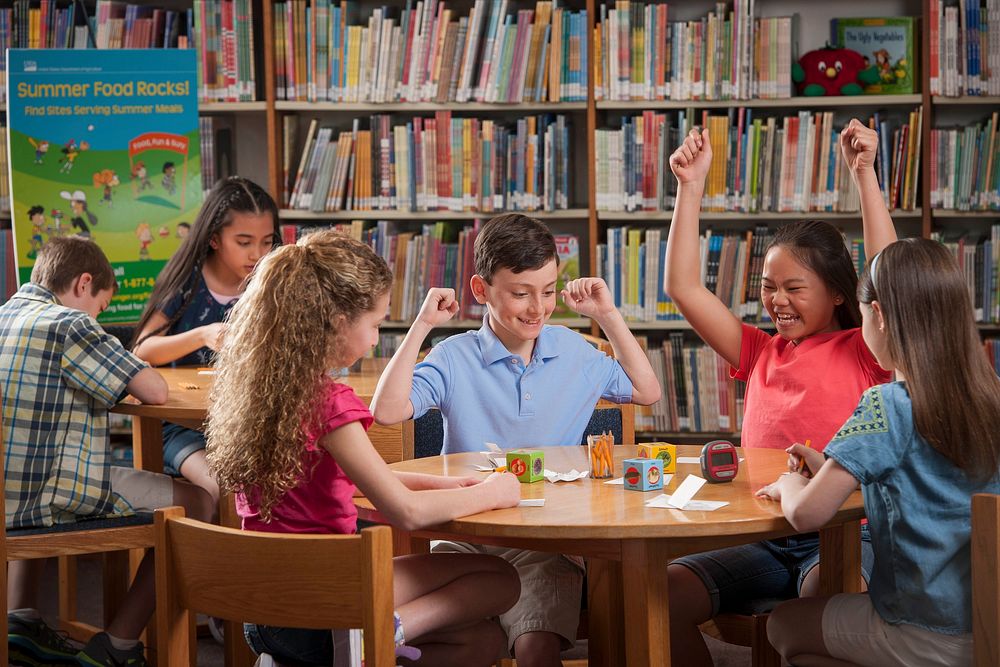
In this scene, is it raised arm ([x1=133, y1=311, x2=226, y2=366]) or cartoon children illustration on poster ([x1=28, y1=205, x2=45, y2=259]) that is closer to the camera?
raised arm ([x1=133, y1=311, x2=226, y2=366])

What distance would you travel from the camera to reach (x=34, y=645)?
2.77 metres

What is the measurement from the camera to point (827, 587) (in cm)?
206

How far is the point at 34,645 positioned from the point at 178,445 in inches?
24.6

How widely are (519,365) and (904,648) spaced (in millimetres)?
937

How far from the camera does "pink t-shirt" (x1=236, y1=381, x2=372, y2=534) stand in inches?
69.9

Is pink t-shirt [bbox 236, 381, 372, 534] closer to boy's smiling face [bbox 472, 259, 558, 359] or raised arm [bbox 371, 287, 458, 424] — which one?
raised arm [bbox 371, 287, 458, 424]

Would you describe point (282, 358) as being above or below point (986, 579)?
above

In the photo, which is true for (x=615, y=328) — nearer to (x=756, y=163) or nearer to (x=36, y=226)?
(x=756, y=163)

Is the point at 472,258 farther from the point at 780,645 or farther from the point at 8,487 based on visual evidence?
the point at 780,645

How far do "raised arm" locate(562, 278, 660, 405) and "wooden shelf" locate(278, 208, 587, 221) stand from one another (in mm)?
1633

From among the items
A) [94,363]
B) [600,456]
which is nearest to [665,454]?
[600,456]

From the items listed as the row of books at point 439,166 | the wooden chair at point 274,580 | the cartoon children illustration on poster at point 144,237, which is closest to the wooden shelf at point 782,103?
Answer: the row of books at point 439,166

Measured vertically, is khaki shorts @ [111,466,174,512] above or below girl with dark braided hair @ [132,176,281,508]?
below

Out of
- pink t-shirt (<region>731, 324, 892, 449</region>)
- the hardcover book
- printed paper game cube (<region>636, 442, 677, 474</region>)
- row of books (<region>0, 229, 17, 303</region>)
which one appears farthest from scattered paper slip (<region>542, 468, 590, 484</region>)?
row of books (<region>0, 229, 17, 303</region>)
